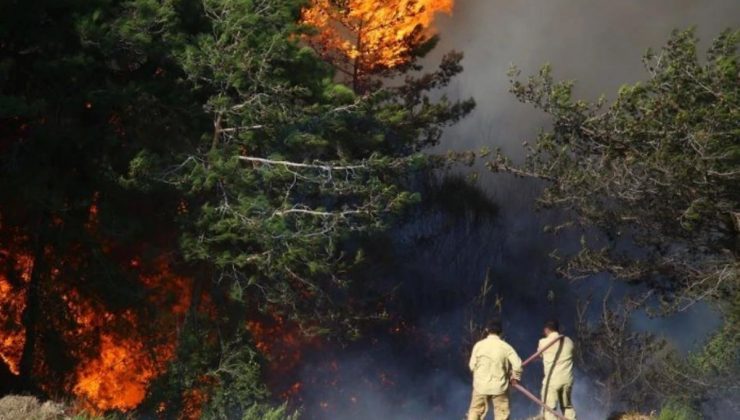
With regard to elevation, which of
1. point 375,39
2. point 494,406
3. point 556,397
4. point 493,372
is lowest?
point 494,406

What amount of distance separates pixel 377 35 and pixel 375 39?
0.15m

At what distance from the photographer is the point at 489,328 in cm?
1108

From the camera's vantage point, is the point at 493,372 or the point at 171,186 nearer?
the point at 493,372

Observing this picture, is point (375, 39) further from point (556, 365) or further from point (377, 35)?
point (556, 365)

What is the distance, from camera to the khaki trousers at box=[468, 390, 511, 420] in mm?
11156

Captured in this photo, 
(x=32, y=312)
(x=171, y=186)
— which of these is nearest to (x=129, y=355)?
(x=32, y=312)

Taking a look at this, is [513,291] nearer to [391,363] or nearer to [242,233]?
[391,363]

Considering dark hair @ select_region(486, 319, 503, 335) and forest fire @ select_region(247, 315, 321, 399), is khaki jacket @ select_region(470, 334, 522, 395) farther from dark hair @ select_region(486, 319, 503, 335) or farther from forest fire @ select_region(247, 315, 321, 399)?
forest fire @ select_region(247, 315, 321, 399)

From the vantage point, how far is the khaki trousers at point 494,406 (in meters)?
11.2

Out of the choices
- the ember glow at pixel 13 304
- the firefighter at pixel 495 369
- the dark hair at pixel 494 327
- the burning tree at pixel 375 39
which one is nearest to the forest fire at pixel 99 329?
the ember glow at pixel 13 304

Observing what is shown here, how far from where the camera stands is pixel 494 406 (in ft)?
37.0

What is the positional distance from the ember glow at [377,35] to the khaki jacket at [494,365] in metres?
16.1

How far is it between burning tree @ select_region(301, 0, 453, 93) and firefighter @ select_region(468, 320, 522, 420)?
1563 cm

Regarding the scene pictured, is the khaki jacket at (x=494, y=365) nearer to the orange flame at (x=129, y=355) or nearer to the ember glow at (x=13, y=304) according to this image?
the orange flame at (x=129, y=355)
